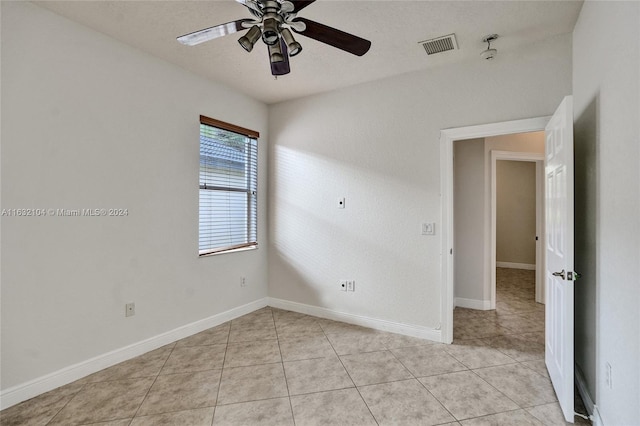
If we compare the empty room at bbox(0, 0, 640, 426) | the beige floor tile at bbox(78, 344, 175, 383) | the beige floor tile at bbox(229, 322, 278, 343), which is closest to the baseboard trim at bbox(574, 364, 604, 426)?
the empty room at bbox(0, 0, 640, 426)

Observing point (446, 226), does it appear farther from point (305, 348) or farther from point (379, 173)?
point (305, 348)

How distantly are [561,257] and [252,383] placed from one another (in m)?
2.30

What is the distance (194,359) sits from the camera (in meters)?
2.74

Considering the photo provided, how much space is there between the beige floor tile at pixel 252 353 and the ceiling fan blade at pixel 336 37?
8.12 feet

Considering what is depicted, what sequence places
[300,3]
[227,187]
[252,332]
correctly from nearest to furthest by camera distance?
1. [300,3]
2. [252,332]
3. [227,187]

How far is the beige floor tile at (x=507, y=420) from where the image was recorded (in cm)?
189

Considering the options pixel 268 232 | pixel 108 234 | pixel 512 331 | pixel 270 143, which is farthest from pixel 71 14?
pixel 512 331

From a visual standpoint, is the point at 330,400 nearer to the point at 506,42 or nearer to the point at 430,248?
the point at 430,248

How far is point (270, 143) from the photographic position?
425cm

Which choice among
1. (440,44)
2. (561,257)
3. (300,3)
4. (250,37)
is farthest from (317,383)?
(440,44)

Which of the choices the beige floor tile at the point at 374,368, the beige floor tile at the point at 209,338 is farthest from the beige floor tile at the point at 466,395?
the beige floor tile at the point at 209,338

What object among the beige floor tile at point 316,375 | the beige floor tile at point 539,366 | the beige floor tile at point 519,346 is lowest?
the beige floor tile at point 316,375

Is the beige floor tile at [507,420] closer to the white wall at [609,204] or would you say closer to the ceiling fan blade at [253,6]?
the white wall at [609,204]

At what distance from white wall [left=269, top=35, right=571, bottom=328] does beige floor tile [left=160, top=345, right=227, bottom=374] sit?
135 centimetres
